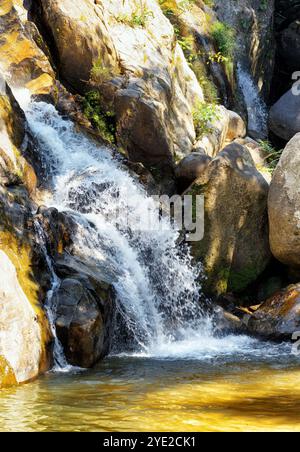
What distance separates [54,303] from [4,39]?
686 centimetres

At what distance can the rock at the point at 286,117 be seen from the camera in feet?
67.2

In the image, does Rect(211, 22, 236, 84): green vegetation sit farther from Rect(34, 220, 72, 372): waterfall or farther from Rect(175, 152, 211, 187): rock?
Rect(34, 220, 72, 372): waterfall

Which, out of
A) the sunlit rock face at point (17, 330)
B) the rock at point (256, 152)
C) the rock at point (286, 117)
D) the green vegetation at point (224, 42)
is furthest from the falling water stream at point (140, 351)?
the rock at point (286, 117)

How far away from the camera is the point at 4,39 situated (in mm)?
13383

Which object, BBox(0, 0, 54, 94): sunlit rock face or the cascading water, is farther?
BBox(0, 0, 54, 94): sunlit rock face

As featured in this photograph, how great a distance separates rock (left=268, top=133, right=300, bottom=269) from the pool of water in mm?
3461

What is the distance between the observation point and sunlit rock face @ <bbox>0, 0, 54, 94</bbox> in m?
13.3

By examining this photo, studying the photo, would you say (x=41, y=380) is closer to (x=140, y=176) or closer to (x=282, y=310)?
(x=282, y=310)

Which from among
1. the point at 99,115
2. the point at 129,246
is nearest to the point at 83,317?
the point at 129,246

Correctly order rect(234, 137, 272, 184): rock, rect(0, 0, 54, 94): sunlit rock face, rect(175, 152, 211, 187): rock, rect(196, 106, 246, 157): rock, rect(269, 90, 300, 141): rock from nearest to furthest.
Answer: rect(0, 0, 54, 94): sunlit rock face, rect(175, 152, 211, 187): rock, rect(196, 106, 246, 157): rock, rect(234, 137, 272, 184): rock, rect(269, 90, 300, 141): rock

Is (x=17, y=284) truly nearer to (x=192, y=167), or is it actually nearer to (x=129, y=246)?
(x=129, y=246)

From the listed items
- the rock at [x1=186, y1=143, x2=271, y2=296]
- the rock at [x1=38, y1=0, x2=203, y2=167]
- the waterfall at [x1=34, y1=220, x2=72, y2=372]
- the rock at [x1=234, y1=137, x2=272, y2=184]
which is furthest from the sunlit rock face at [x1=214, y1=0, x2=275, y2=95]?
the waterfall at [x1=34, y1=220, x2=72, y2=372]
